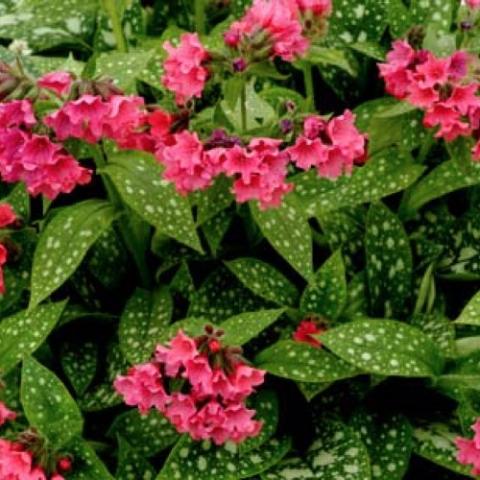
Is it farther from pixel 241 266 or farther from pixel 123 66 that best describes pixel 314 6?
pixel 241 266

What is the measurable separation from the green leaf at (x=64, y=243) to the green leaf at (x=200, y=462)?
12.6 inches

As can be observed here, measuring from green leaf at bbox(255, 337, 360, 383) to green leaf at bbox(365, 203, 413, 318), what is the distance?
23 cm

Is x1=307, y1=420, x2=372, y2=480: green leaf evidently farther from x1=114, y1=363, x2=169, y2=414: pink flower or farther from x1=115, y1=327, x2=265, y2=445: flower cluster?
x1=114, y1=363, x2=169, y2=414: pink flower

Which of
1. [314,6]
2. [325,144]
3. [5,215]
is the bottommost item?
[5,215]

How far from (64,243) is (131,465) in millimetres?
369

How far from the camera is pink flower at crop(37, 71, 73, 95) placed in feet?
5.32

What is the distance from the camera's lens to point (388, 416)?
6.19ft

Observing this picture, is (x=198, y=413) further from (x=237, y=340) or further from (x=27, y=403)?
(x=27, y=403)

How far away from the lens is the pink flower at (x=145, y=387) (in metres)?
1.54

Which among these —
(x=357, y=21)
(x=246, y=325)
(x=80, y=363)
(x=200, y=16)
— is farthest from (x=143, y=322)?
(x=357, y=21)

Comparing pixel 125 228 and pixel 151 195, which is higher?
pixel 151 195

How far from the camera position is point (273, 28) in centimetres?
167

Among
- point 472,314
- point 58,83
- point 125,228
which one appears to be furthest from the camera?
point 125,228

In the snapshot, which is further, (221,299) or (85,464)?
(221,299)
